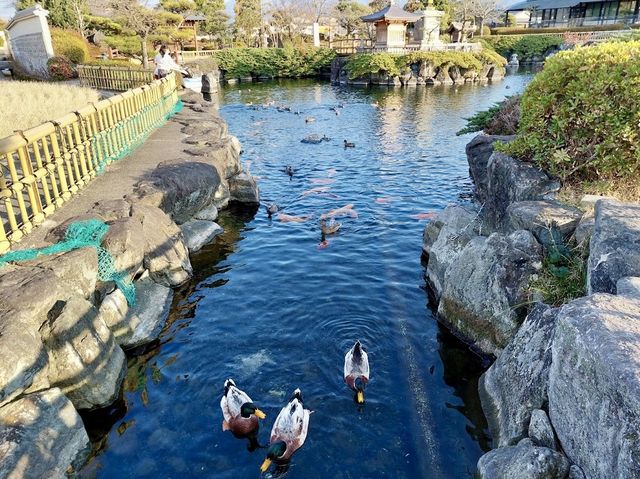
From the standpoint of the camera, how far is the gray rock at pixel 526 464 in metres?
5.42

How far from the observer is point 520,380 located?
6957mm

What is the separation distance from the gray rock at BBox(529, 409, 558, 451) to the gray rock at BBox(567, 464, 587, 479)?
361mm

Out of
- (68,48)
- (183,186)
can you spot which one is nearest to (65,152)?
(183,186)

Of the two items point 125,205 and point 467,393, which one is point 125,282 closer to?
point 125,205

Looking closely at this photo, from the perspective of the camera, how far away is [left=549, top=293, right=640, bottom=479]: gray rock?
4422 mm

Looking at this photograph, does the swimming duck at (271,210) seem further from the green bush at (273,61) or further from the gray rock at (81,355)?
the green bush at (273,61)

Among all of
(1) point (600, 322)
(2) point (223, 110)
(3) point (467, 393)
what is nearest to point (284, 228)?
(3) point (467, 393)

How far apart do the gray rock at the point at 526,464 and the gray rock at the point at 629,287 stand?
213 cm

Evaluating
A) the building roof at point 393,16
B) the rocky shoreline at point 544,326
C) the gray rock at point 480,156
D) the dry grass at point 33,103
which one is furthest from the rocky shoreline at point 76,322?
the building roof at point 393,16

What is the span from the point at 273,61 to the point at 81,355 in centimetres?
5999

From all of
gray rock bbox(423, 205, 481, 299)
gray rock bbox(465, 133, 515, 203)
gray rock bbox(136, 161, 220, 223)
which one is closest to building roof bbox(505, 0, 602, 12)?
gray rock bbox(465, 133, 515, 203)

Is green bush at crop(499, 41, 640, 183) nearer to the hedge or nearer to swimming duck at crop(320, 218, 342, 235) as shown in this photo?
swimming duck at crop(320, 218, 342, 235)

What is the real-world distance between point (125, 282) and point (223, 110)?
105ft

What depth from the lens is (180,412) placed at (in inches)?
306
